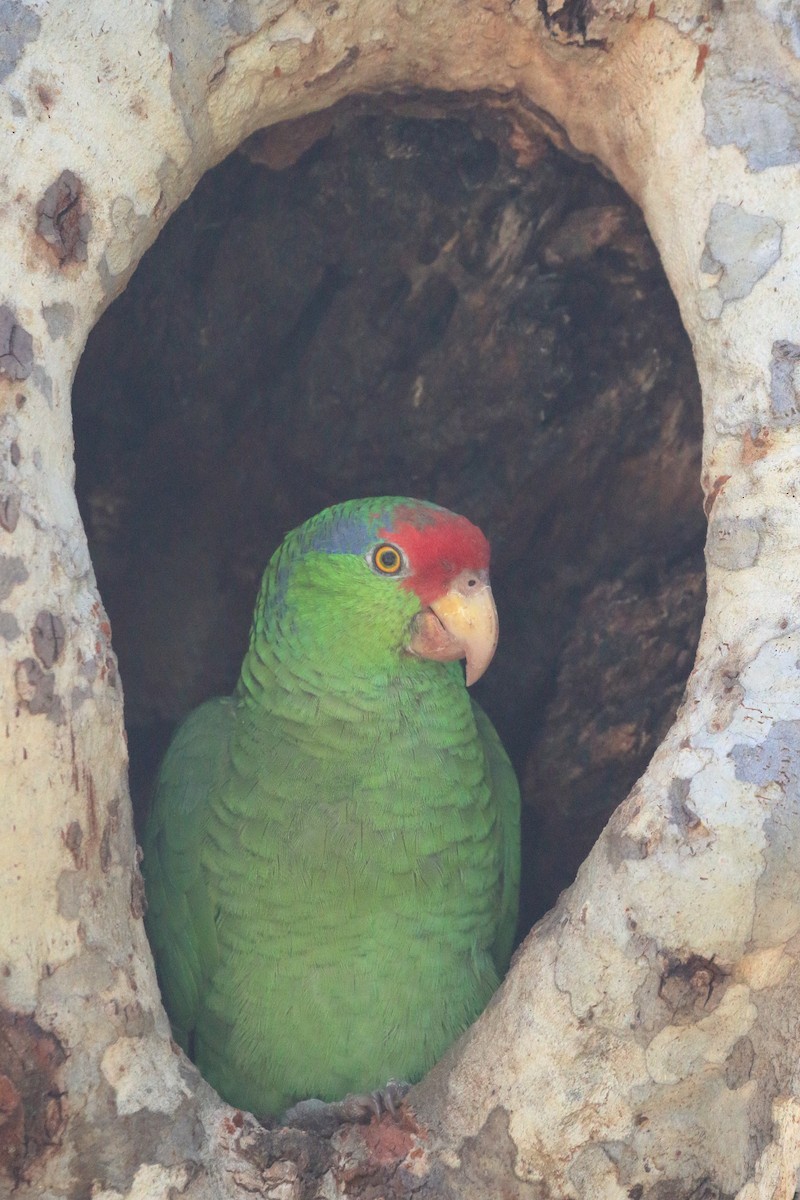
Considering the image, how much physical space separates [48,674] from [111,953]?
1.68 ft

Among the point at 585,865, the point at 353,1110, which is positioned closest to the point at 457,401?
the point at 585,865

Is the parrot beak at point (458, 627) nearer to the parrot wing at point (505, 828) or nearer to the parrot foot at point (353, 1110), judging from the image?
the parrot wing at point (505, 828)

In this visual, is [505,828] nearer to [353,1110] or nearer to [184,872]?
[184,872]

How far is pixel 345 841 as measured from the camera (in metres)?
2.58

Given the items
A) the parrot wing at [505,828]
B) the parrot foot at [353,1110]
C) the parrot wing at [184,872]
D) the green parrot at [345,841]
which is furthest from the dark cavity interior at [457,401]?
the parrot foot at [353,1110]

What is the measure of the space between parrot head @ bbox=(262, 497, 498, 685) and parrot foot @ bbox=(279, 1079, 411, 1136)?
2.97ft

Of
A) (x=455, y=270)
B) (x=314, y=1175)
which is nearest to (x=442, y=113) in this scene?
(x=455, y=270)

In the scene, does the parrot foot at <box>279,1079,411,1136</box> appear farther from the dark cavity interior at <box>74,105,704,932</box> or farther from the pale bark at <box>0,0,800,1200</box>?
the dark cavity interior at <box>74,105,704,932</box>

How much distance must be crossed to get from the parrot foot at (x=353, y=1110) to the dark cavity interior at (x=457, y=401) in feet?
4.08

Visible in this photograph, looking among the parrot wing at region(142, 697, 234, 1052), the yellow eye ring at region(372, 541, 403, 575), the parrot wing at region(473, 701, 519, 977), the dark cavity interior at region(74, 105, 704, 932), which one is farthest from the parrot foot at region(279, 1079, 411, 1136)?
the dark cavity interior at region(74, 105, 704, 932)

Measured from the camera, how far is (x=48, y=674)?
6.24ft

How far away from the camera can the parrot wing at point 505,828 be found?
3.02m

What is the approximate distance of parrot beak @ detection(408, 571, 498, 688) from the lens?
2.65 meters

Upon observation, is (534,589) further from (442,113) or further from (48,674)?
(48,674)
